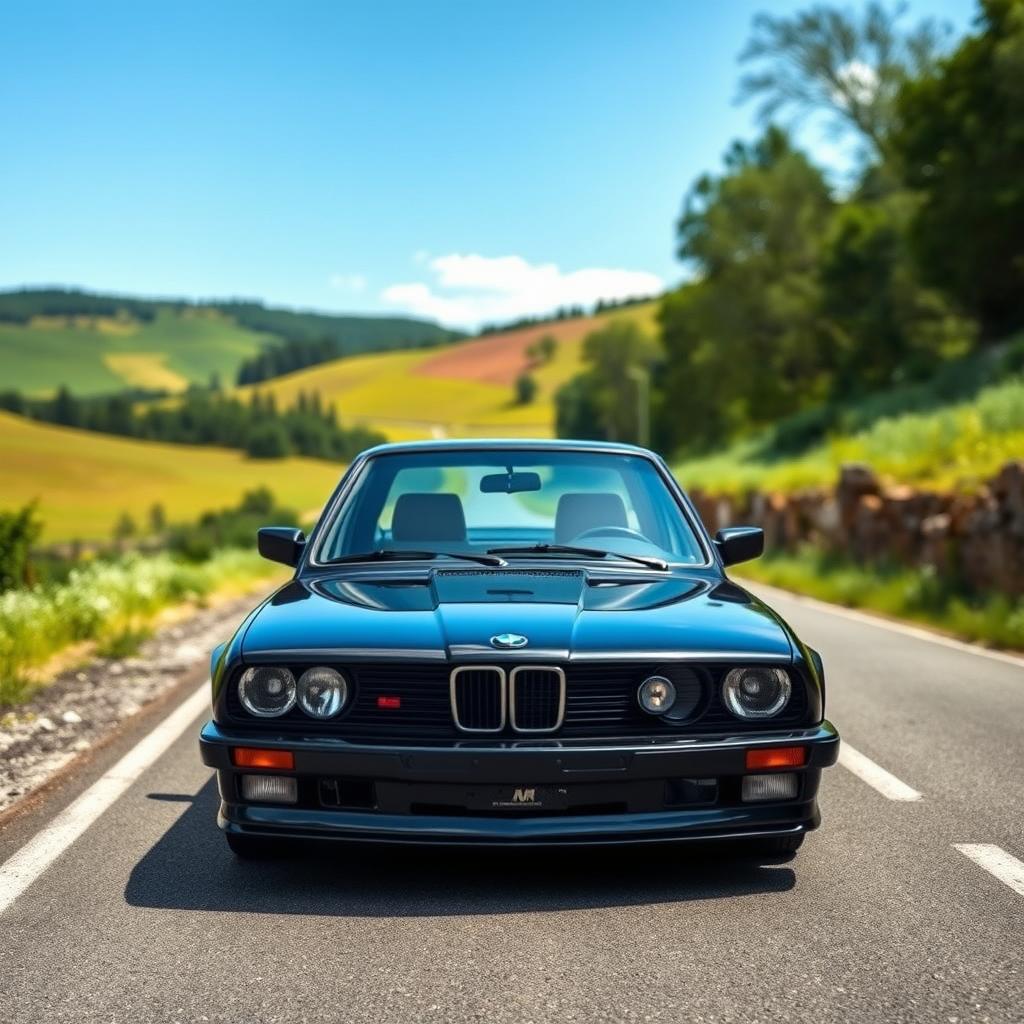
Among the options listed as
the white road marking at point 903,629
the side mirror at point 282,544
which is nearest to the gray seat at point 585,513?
the side mirror at point 282,544

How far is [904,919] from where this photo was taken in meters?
4.37

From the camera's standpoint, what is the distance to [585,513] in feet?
20.2

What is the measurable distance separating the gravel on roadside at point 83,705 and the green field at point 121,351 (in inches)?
3317

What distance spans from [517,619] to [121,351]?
414 feet

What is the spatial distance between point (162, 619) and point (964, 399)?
21643mm

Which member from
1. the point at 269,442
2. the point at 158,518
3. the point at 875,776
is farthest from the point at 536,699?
the point at 269,442

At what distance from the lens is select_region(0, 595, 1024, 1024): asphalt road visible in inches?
144

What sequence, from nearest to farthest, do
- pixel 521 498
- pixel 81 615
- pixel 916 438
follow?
pixel 521 498 → pixel 81 615 → pixel 916 438

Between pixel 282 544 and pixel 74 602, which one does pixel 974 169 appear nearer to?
pixel 74 602

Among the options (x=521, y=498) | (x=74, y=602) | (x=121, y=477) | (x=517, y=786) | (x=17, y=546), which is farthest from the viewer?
(x=121, y=477)

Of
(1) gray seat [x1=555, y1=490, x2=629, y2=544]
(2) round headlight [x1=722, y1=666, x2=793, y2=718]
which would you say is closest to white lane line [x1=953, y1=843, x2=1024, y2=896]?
(2) round headlight [x1=722, y1=666, x2=793, y2=718]

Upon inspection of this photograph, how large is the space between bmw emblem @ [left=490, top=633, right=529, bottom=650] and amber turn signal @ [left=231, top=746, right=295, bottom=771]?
2.30 ft

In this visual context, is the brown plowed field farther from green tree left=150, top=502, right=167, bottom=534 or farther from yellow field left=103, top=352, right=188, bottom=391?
green tree left=150, top=502, right=167, bottom=534

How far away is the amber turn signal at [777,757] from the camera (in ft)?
15.0
